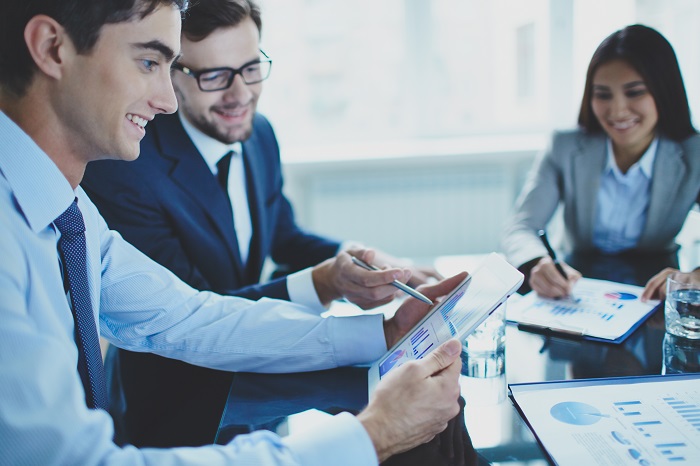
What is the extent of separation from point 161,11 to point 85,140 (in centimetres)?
23

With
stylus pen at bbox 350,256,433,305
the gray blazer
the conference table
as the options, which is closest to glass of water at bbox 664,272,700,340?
the conference table

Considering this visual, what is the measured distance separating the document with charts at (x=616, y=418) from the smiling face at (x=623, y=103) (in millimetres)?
1210

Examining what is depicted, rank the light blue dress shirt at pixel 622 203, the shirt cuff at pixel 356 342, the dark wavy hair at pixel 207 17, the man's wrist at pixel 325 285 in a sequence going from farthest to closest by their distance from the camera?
the light blue dress shirt at pixel 622 203 < the dark wavy hair at pixel 207 17 < the man's wrist at pixel 325 285 < the shirt cuff at pixel 356 342

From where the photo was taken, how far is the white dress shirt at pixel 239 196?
1.42 metres

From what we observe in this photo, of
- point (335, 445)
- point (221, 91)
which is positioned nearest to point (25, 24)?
point (335, 445)

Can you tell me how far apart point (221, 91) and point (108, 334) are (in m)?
0.76

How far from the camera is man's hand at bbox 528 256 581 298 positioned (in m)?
1.40

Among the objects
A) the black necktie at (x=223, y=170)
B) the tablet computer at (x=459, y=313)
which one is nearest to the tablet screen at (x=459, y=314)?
the tablet computer at (x=459, y=313)

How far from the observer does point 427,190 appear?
11.8 ft

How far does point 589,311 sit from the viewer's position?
131 centimetres

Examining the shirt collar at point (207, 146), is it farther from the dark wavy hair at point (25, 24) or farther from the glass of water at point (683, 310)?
the glass of water at point (683, 310)

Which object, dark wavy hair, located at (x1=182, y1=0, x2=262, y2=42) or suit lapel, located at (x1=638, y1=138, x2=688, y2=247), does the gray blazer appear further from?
dark wavy hair, located at (x1=182, y1=0, x2=262, y2=42)

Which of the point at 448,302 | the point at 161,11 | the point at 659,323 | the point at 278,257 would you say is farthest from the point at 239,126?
the point at 659,323

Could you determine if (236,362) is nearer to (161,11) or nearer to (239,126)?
(161,11)
